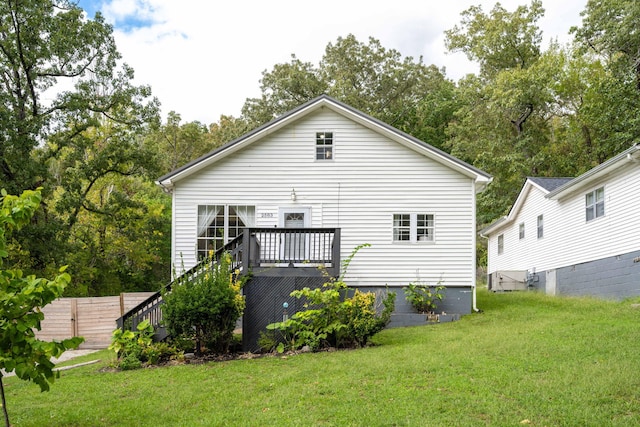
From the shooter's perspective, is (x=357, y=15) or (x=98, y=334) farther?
(x=357, y=15)

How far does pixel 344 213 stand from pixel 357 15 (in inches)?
1007

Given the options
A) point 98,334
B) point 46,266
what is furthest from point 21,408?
point 46,266

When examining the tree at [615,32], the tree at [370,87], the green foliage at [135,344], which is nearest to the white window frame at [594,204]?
the tree at [615,32]

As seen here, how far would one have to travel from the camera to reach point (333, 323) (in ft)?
39.4

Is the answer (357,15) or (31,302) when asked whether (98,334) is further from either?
(357,15)

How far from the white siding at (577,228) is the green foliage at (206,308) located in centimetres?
986

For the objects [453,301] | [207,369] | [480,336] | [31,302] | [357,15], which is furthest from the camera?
[357,15]

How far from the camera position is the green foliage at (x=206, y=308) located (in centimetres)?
1168

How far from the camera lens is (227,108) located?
150 ft

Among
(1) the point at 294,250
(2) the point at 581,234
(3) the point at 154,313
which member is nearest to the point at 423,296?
(1) the point at 294,250

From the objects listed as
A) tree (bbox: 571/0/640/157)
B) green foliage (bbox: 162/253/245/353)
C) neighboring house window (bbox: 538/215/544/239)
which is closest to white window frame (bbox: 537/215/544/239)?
neighboring house window (bbox: 538/215/544/239)

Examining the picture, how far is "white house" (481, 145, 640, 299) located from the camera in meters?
14.9

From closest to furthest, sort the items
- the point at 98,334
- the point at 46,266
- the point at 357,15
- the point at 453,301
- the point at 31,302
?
1. the point at 31,302
2. the point at 453,301
3. the point at 98,334
4. the point at 46,266
5. the point at 357,15

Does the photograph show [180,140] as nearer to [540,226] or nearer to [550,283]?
[540,226]
